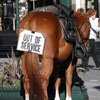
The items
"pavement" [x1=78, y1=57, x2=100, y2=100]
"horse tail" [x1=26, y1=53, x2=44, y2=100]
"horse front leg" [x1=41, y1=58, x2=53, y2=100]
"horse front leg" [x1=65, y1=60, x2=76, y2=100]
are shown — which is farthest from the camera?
"pavement" [x1=78, y1=57, x2=100, y2=100]

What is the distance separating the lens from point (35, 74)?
7875mm

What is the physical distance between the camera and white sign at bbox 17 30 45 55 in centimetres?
795

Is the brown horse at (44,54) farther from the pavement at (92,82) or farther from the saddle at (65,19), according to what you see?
the pavement at (92,82)

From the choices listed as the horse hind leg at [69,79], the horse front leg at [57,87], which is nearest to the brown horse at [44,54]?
the horse hind leg at [69,79]

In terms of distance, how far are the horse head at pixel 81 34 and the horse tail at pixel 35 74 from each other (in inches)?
39.4

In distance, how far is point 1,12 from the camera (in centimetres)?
2794

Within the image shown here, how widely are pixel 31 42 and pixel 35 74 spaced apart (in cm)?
51

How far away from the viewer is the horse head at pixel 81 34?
8703mm

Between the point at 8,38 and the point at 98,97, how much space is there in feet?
49.1

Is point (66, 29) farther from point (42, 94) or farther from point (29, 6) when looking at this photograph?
point (29, 6)

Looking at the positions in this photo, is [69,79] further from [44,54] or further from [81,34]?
[44,54]

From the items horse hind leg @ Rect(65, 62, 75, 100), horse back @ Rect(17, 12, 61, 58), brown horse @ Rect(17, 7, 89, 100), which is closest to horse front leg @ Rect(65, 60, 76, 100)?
horse hind leg @ Rect(65, 62, 75, 100)

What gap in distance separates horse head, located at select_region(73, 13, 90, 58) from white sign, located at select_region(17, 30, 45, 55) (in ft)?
2.85

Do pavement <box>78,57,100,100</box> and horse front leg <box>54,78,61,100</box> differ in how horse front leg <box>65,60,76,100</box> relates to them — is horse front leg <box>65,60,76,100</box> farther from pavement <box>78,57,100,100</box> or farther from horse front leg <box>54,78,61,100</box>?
pavement <box>78,57,100,100</box>
